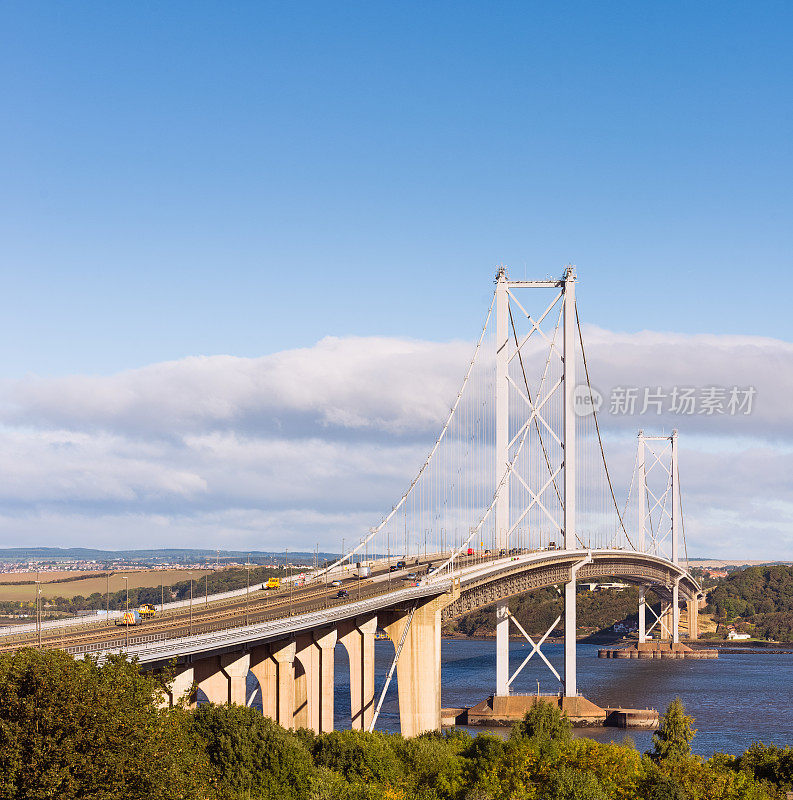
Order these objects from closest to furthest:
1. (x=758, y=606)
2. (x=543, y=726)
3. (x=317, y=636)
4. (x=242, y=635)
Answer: (x=242, y=635)
(x=317, y=636)
(x=543, y=726)
(x=758, y=606)

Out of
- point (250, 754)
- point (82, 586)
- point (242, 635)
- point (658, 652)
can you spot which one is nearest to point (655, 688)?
point (658, 652)

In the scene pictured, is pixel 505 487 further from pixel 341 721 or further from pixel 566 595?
pixel 341 721

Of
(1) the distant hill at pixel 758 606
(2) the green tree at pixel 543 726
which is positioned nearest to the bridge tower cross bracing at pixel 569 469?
(2) the green tree at pixel 543 726

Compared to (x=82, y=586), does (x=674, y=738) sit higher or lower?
lower

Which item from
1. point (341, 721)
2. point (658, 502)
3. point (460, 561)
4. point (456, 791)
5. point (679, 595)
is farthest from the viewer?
point (658, 502)

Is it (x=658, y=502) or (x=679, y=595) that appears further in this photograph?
(x=658, y=502)

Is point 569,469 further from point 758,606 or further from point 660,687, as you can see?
point 758,606

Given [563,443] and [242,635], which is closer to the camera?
[242,635]

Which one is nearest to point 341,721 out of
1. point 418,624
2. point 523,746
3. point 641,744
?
point 418,624
